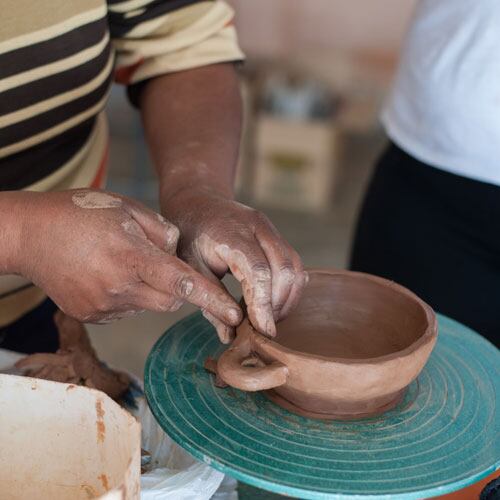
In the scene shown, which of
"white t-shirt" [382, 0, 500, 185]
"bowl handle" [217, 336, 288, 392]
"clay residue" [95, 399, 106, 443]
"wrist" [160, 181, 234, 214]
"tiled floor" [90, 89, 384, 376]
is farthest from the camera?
"tiled floor" [90, 89, 384, 376]

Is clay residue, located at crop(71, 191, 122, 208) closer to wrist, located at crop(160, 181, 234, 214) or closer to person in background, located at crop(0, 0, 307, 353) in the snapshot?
person in background, located at crop(0, 0, 307, 353)

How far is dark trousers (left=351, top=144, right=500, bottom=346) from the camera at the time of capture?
1437 millimetres

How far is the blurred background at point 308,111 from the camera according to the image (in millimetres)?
3533

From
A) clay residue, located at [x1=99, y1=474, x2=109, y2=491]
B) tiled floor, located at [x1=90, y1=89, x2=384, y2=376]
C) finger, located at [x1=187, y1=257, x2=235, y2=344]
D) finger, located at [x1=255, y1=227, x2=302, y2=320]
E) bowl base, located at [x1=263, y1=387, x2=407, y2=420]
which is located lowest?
tiled floor, located at [x1=90, y1=89, x2=384, y2=376]

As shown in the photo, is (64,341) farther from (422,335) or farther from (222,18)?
(222,18)

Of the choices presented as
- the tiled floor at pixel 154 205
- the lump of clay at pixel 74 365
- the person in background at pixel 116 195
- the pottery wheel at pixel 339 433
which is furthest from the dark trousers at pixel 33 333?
the tiled floor at pixel 154 205

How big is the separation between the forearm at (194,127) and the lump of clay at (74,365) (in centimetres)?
22

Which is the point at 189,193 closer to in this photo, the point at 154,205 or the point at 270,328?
the point at 270,328

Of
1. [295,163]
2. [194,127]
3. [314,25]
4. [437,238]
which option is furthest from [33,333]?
[314,25]

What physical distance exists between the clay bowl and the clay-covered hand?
32 millimetres

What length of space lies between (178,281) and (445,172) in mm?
742

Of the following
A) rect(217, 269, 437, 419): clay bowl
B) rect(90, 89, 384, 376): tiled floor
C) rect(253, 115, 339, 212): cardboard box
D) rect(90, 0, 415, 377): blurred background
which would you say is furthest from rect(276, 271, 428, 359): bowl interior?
rect(253, 115, 339, 212): cardboard box

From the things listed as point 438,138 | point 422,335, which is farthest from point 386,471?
point 438,138

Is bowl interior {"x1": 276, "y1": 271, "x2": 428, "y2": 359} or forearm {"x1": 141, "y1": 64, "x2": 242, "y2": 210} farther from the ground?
forearm {"x1": 141, "y1": 64, "x2": 242, "y2": 210}
